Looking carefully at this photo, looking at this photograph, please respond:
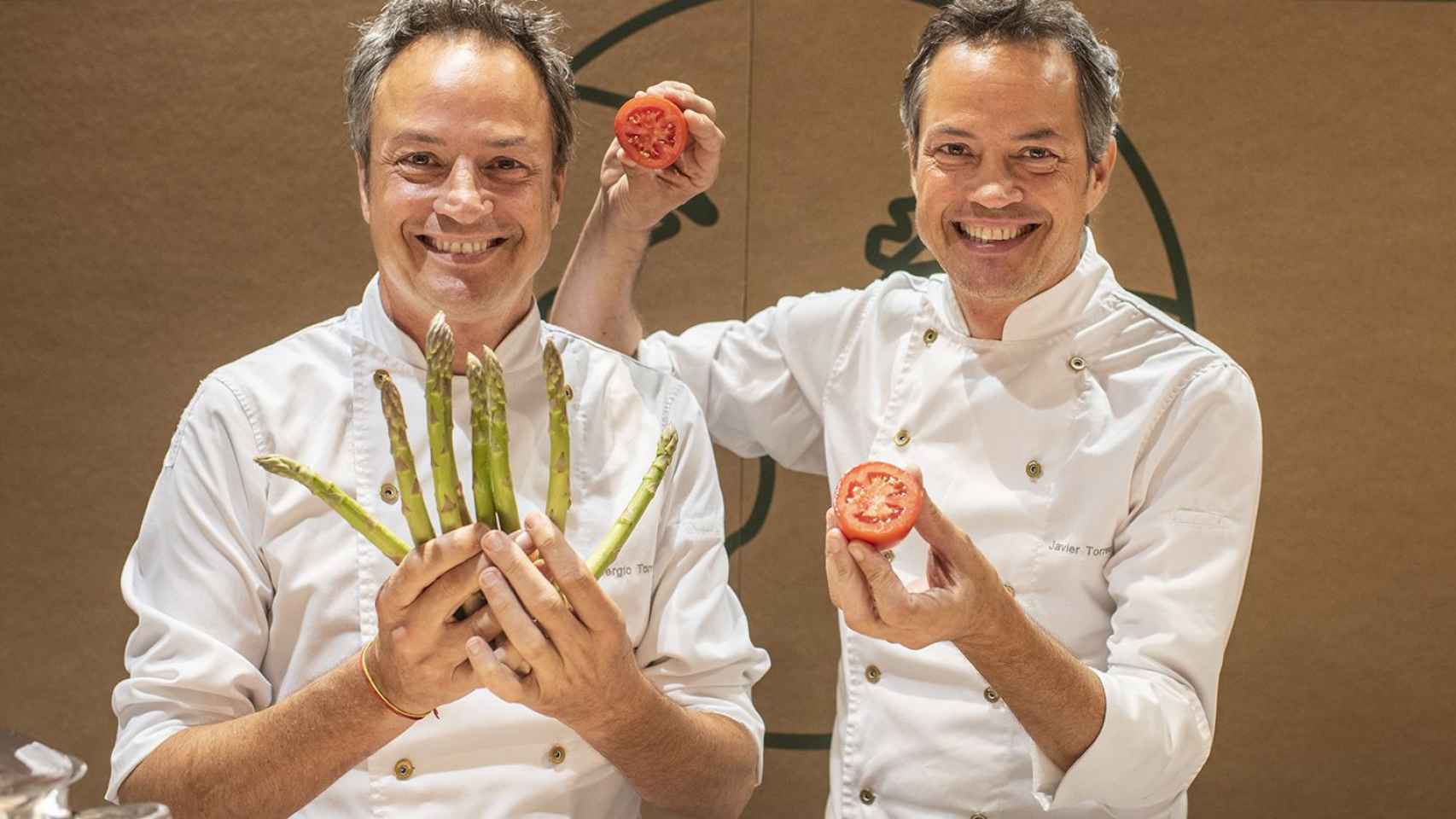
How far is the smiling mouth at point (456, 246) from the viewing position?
217 centimetres

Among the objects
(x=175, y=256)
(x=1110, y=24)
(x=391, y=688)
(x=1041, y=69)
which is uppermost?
(x=1110, y=24)

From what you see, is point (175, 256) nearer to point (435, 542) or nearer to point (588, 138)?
point (588, 138)

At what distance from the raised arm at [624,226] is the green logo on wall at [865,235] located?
52 cm

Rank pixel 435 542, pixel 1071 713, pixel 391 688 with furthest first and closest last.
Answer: pixel 1071 713 → pixel 391 688 → pixel 435 542

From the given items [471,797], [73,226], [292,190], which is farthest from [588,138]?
[471,797]

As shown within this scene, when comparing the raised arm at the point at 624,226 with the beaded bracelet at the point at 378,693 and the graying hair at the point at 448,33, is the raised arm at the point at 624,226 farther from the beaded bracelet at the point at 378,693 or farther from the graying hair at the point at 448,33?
Result: the beaded bracelet at the point at 378,693

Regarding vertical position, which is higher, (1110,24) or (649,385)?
(1110,24)

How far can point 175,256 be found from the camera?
317 cm

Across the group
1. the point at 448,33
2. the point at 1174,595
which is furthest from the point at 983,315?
the point at 448,33

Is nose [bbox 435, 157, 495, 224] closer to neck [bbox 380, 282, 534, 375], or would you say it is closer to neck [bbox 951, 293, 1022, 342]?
neck [bbox 380, 282, 534, 375]

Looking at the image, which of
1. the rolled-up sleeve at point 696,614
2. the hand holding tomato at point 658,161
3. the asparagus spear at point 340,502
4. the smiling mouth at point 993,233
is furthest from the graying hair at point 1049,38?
the asparagus spear at point 340,502

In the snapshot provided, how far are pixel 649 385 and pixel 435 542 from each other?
0.80 meters

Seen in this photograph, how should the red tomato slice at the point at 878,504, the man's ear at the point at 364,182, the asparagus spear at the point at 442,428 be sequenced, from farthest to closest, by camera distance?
the man's ear at the point at 364,182 → the red tomato slice at the point at 878,504 → the asparagus spear at the point at 442,428

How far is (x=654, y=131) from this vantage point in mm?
2521
